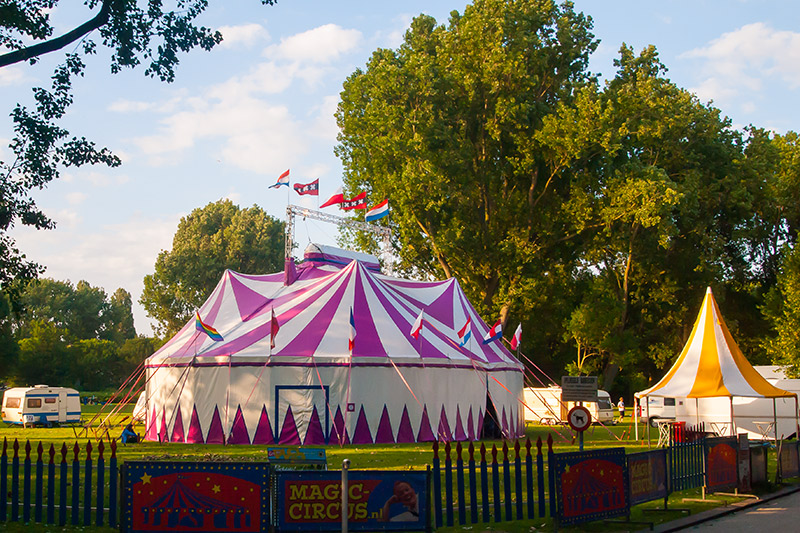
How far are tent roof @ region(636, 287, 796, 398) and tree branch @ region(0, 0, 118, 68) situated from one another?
50.5 ft

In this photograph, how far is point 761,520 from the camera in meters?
10.3

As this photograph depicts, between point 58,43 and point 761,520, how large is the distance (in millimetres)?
12607

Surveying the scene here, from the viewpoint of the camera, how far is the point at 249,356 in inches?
802

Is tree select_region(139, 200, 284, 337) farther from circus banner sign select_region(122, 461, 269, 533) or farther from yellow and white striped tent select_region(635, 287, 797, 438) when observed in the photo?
circus banner sign select_region(122, 461, 269, 533)

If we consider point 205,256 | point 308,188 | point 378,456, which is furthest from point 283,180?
point 205,256

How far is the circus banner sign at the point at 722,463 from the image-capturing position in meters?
12.1

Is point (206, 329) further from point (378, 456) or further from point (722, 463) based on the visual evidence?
point (722, 463)

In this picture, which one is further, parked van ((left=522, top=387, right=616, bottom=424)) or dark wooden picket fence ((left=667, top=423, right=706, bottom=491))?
parked van ((left=522, top=387, right=616, bottom=424))

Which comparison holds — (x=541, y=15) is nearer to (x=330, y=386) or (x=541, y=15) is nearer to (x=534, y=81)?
(x=534, y=81)

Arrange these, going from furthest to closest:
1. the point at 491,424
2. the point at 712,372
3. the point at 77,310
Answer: the point at 77,310, the point at 491,424, the point at 712,372

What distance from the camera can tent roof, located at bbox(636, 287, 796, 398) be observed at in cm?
1939

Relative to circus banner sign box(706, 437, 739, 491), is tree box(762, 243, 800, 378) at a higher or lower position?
higher

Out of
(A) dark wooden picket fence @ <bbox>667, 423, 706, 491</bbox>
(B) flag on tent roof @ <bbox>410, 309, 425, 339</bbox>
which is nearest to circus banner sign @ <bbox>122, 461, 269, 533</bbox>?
(A) dark wooden picket fence @ <bbox>667, 423, 706, 491</bbox>

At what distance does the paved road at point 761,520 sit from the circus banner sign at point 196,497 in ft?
18.0
